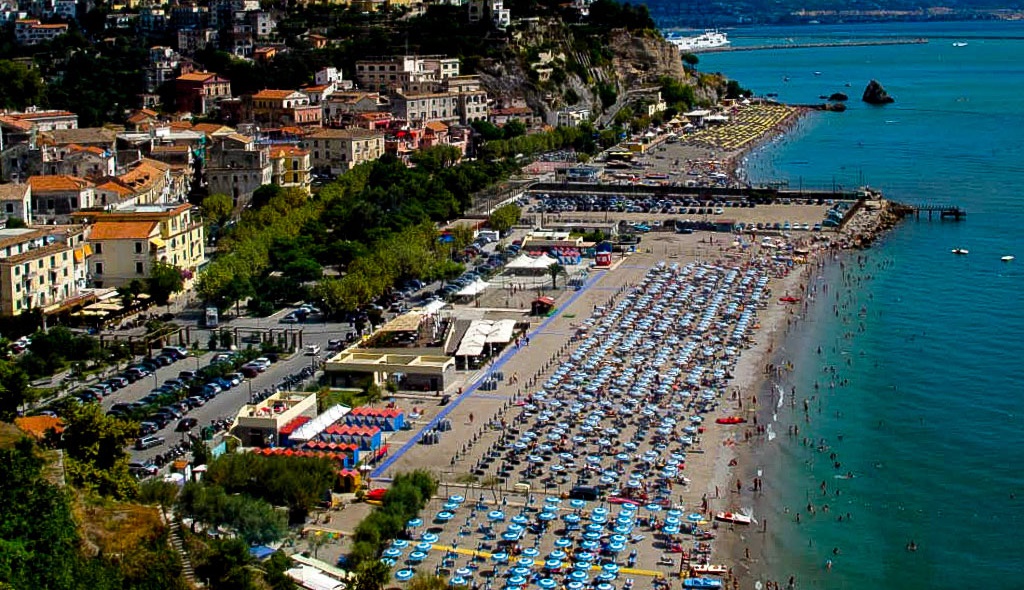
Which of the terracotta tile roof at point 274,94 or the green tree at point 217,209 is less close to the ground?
the terracotta tile roof at point 274,94

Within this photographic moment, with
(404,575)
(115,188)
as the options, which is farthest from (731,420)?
(115,188)

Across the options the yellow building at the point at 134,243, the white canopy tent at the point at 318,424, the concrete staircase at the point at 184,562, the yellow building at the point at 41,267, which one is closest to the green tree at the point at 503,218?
the yellow building at the point at 134,243

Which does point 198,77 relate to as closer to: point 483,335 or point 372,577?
point 483,335

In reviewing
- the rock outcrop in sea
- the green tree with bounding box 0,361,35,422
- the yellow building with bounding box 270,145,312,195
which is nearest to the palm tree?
the yellow building with bounding box 270,145,312,195

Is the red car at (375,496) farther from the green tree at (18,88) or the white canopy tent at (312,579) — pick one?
the green tree at (18,88)

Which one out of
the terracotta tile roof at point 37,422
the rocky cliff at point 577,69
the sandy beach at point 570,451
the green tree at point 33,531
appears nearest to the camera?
the green tree at point 33,531

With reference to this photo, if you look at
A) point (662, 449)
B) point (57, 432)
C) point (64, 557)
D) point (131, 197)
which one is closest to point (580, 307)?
point (662, 449)

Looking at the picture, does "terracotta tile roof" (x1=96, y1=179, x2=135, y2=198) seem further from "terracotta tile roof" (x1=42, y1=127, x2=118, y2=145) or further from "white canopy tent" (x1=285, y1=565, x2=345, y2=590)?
"white canopy tent" (x1=285, y1=565, x2=345, y2=590)
